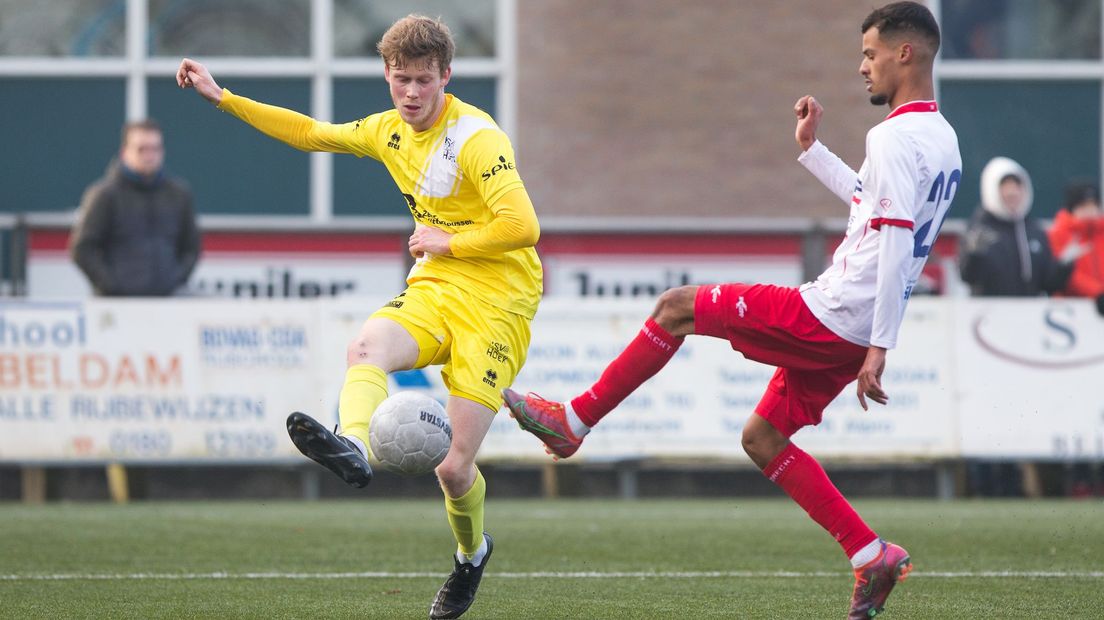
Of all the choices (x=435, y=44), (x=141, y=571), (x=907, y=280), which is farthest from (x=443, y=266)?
(x=141, y=571)

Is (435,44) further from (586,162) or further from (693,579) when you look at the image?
(586,162)

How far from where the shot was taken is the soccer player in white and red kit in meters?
5.85

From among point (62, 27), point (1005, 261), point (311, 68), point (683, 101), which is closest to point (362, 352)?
point (1005, 261)

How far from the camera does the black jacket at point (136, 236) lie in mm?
12805

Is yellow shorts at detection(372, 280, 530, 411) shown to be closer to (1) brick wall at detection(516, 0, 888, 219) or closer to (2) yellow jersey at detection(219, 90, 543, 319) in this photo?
(2) yellow jersey at detection(219, 90, 543, 319)

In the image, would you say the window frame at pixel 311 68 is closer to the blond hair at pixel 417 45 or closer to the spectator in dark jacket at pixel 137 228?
the spectator in dark jacket at pixel 137 228

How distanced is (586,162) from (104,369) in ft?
16.6

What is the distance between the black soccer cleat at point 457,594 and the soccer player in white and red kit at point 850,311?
0.63 m

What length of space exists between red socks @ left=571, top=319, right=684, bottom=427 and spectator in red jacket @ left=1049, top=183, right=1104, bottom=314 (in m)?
7.87

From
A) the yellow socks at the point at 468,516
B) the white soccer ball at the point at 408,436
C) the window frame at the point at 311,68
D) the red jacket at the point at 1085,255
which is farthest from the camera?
the window frame at the point at 311,68

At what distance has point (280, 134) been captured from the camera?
6.96 metres

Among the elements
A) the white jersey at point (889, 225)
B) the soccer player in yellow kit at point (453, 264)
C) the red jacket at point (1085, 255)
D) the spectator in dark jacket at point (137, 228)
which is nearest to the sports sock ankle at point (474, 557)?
the soccer player in yellow kit at point (453, 264)

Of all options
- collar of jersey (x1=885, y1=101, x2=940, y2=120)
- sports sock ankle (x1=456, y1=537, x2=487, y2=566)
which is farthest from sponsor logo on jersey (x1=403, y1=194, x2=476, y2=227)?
collar of jersey (x1=885, y1=101, x2=940, y2=120)

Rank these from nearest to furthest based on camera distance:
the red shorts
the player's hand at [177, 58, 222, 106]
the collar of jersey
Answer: the collar of jersey < the red shorts < the player's hand at [177, 58, 222, 106]
